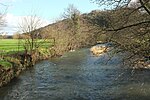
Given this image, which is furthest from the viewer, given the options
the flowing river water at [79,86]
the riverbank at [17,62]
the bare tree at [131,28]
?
the riverbank at [17,62]

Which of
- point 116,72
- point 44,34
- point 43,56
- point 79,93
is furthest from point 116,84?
point 44,34

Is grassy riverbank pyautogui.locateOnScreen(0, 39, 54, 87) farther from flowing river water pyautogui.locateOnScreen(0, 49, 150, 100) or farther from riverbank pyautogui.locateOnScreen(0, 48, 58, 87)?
flowing river water pyautogui.locateOnScreen(0, 49, 150, 100)

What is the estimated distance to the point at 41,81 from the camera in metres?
30.6

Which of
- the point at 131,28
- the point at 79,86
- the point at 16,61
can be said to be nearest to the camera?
the point at 131,28

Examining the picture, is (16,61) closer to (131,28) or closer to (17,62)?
(17,62)

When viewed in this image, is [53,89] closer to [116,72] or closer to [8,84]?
[8,84]

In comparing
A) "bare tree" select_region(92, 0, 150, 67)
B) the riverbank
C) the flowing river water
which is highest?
"bare tree" select_region(92, 0, 150, 67)

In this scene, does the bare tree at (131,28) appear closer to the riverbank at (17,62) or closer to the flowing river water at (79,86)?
the flowing river water at (79,86)

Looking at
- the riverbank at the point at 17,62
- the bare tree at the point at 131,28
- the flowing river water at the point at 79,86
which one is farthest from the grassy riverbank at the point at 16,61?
the bare tree at the point at 131,28

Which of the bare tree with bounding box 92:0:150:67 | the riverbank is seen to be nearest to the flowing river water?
the riverbank

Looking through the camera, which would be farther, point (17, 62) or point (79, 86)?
point (17, 62)

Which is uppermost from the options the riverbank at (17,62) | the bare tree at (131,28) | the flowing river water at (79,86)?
the bare tree at (131,28)

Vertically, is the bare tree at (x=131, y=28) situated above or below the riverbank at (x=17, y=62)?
above

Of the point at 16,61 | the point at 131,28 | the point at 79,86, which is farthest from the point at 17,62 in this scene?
the point at 131,28
